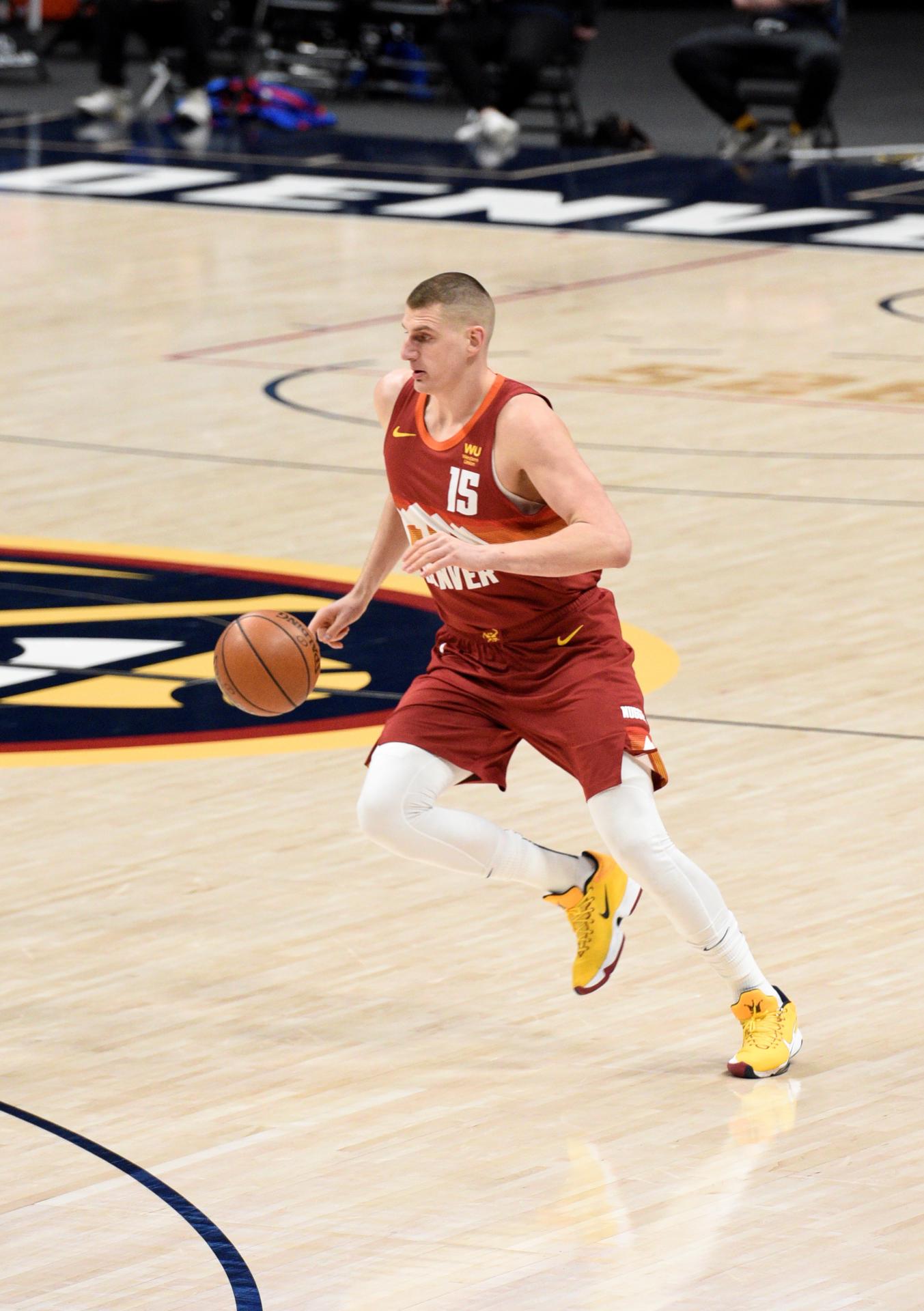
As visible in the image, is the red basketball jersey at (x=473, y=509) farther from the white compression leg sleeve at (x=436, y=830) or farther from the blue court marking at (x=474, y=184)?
the blue court marking at (x=474, y=184)

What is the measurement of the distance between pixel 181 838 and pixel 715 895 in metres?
2.00

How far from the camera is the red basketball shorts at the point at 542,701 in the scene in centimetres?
521

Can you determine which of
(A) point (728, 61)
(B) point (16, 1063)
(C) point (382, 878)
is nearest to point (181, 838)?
(C) point (382, 878)

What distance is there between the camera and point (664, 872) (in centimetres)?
513

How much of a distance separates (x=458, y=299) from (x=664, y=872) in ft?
3.87

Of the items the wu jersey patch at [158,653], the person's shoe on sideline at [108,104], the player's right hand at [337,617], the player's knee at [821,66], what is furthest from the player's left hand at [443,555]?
the person's shoe on sideline at [108,104]

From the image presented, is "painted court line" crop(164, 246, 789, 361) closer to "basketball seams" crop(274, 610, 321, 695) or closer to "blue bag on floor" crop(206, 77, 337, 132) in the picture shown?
"blue bag on floor" crop(206, 77, 337, 132)

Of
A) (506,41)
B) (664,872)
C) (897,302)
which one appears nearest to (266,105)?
(506,41)

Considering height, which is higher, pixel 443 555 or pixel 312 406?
pixel 443 555

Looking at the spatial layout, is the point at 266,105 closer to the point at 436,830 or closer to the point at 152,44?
the point at 152,44

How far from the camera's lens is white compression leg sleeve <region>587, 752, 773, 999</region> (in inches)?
202

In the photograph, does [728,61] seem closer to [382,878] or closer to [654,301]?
[654,301]

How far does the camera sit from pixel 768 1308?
4.12 meters

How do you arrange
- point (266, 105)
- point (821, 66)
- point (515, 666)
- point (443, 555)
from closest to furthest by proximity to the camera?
point (443, 555) → point (515, 666) → point (821, 66) → point (266, 105)
